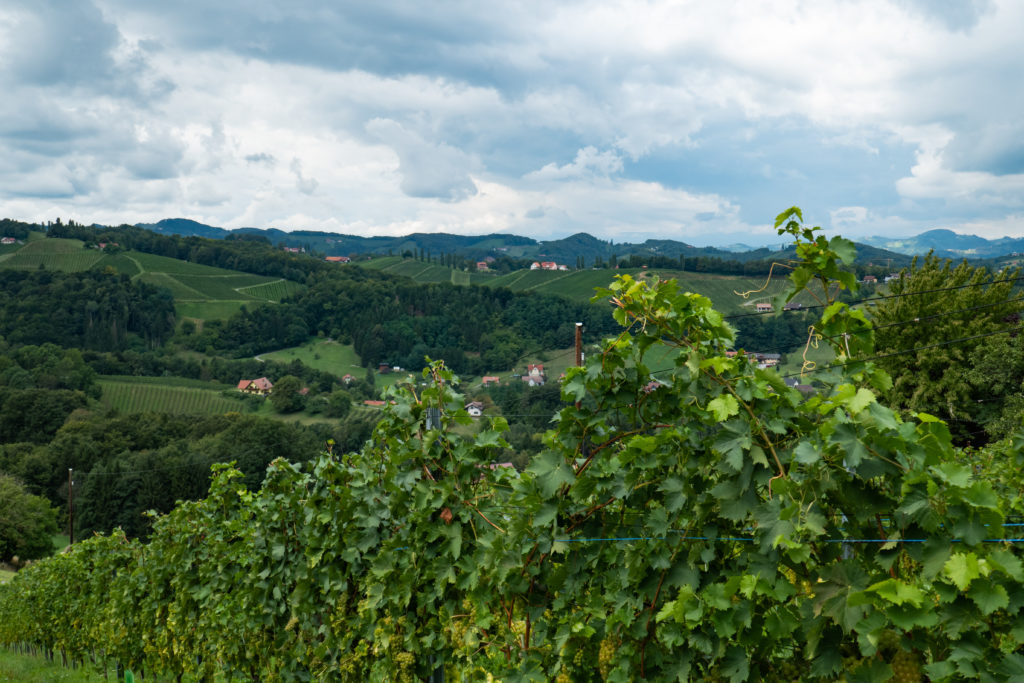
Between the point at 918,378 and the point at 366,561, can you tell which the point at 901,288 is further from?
the point at 366,561

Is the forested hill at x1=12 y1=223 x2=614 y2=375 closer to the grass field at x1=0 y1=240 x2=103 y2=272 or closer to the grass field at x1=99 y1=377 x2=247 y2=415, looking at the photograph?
the grass field at x1=99 y1=377 x2=247 y2=415

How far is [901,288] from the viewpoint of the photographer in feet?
103

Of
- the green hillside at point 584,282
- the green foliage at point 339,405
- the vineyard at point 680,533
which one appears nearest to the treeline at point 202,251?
the green hillside at point 584,282

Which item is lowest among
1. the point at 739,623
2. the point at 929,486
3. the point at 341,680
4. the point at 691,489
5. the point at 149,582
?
the point at 149,582

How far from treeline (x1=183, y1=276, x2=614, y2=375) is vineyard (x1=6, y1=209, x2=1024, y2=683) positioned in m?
90.9

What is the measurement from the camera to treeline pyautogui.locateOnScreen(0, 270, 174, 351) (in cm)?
10825

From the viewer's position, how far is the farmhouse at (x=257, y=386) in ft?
302

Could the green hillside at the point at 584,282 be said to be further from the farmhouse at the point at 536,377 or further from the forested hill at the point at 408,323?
the farmhouse at the point at 536,377

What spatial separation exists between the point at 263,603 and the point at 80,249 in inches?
6427

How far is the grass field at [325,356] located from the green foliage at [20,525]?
55.1 m

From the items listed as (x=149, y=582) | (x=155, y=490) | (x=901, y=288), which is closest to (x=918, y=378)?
(x=901, y=288)

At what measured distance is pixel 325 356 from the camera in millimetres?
110562

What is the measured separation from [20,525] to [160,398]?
45572 mm

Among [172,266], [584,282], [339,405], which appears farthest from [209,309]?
[584,282]
